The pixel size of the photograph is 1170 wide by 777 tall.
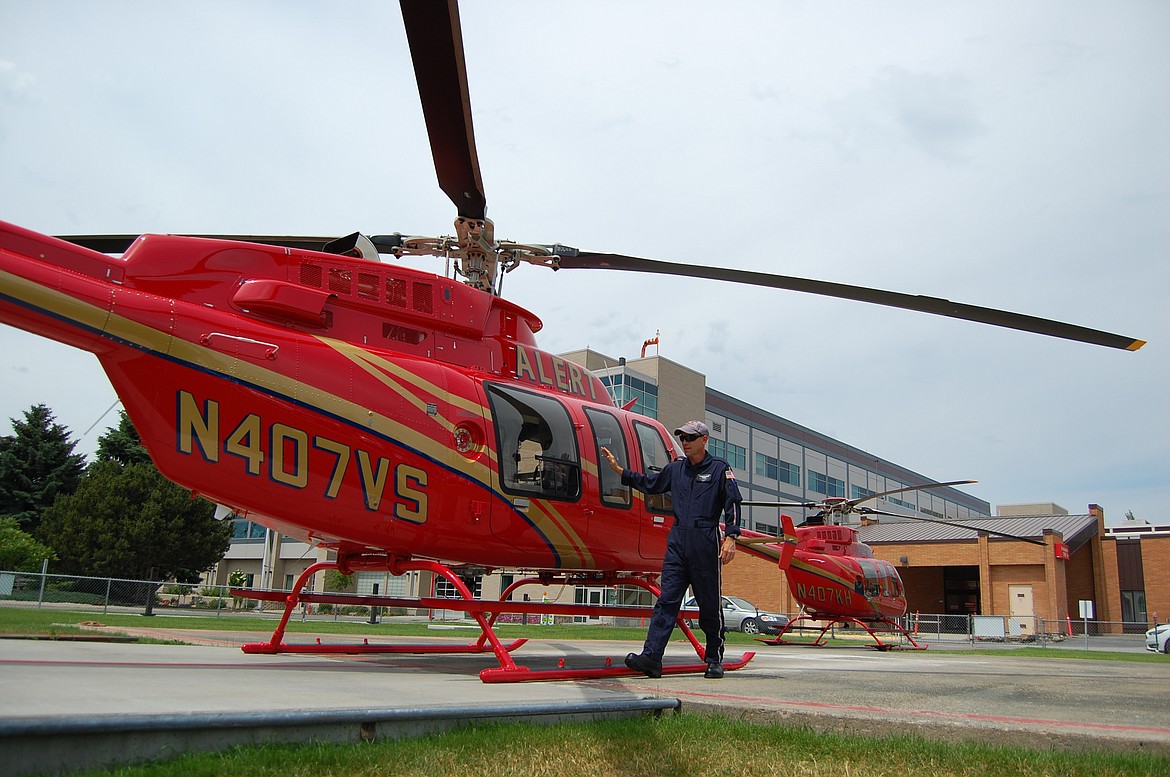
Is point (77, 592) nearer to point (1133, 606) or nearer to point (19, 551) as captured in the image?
point (19, 551)

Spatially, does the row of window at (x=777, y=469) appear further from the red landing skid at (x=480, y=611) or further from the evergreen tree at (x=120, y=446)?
the red landing skid at (x=480, y=611)

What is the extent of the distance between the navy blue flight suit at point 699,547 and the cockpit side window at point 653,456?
222 cm

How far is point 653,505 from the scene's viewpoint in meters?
9.38

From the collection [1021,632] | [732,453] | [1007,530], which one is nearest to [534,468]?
[1021,632]

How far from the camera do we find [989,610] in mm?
42688

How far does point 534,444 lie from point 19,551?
3251cm

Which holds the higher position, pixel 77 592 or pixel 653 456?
pixel 653 456

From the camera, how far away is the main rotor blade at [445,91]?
4.95 meters

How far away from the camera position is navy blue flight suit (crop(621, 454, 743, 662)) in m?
6.61

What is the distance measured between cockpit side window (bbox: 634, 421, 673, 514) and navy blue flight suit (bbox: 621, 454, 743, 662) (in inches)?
87.3

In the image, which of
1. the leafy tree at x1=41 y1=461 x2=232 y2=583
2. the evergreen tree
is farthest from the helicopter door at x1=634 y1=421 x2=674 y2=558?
the evergreen tree

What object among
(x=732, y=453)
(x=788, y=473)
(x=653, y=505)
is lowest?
(x=653, y=505)

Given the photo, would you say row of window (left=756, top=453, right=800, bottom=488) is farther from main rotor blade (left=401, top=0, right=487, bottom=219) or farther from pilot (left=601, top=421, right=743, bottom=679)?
main rotor blade (left=401, top=0, right=487, bottom=219)

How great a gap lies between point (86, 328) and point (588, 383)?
18.1ft
